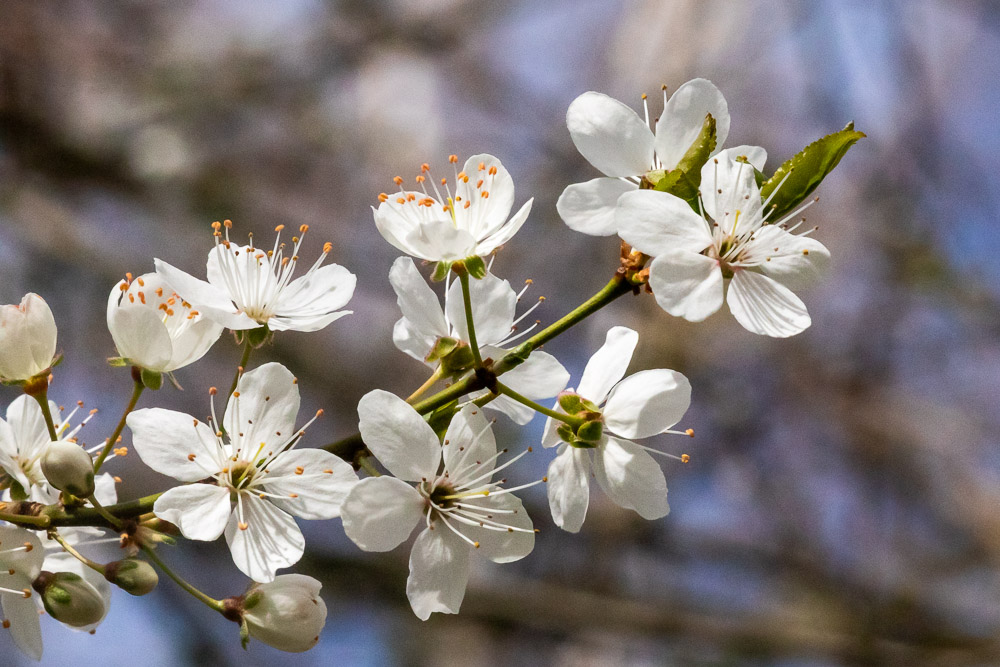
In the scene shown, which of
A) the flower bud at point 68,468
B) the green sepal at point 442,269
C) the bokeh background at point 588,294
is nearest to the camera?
the flower bud at point 68,468

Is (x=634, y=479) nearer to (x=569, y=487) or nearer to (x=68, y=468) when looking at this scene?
(x=569, y=487)

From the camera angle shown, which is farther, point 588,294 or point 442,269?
point 588,294

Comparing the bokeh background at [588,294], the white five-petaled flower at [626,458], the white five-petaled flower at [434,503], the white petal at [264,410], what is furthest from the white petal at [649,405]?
the bokeh background at [588,294]

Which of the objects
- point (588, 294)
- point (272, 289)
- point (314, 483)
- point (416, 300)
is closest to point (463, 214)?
point (416, 300)

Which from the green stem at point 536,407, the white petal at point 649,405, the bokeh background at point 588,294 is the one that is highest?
the bokeh background at point 588,294

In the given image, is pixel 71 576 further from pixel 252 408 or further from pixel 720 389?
pixel 720 389

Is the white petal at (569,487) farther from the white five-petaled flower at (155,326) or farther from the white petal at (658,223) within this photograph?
the white five-petaled flower at (155,326)
